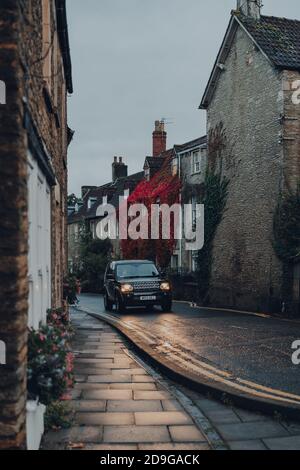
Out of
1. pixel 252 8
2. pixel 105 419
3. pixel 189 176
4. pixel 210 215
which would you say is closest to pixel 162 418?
pixel 105 419

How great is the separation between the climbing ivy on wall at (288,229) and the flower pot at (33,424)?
1476 centimetres

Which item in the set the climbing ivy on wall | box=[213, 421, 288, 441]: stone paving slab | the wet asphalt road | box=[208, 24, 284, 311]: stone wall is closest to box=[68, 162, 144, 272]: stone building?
box=[208, 24, 284, 311]: stone wall

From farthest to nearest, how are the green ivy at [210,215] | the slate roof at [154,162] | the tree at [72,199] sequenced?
1. the tree at [72,199]
2. the slate roof at [154,162]
3. the green ivy at [210,215]

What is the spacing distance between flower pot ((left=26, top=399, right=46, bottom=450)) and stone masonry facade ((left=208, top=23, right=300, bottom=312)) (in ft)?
50.3

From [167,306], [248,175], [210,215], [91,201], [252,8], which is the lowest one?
[167,306]

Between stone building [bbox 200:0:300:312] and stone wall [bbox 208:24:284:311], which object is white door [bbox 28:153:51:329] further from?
stone wall [bbox 208:24:284:311]

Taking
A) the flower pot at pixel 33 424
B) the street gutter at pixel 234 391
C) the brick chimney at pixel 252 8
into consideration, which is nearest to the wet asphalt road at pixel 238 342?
the street gutter at pixel 234 391

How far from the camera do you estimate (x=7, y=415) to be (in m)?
4.10

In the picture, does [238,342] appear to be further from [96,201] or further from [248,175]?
[96,201]

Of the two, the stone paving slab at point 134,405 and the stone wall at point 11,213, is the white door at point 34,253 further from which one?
the stone paving slab at point 134,405

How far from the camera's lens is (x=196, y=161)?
32.4 meters

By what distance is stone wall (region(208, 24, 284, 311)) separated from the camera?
20.4 metres

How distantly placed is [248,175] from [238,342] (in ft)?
39.8

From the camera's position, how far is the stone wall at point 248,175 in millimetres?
20422
